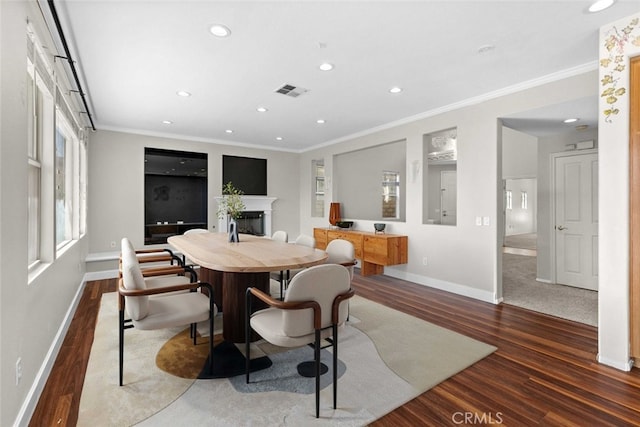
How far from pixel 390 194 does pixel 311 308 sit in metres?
7.08

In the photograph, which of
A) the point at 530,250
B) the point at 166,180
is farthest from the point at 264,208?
the point at 530,250

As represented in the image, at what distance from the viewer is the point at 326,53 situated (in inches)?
112

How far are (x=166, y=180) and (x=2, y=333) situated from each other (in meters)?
4.98

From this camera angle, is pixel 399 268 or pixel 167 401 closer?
pixel 167 401

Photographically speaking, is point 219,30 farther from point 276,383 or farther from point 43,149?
point 276,383

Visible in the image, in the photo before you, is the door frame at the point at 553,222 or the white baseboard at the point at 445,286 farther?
the door frame at the point at 553,222

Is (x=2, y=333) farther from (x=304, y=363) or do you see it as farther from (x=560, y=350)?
(x=560, y=350)

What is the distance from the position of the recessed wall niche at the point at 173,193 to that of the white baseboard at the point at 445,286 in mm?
3957

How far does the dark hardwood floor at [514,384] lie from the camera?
1835 mm

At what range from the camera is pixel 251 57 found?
2.92m

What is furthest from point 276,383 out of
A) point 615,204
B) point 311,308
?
point 615,204

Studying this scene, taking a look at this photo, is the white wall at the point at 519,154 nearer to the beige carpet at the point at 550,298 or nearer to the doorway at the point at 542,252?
the doorway at the point at 542,252

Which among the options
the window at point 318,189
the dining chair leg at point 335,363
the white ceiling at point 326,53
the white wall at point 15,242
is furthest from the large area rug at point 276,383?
the window at point 318,189

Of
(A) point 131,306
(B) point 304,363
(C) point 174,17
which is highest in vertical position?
(C) point 174,17
